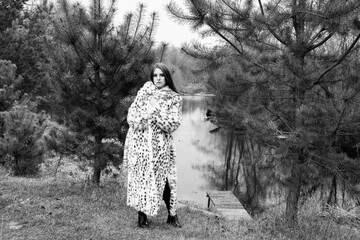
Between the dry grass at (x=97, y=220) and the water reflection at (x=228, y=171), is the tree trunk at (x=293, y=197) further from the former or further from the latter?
the water reflection at (x=228, y=171)

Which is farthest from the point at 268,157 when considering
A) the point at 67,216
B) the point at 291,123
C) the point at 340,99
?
the point at 67,216

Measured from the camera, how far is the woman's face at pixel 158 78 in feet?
13.0

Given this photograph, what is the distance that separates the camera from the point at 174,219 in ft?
14.0

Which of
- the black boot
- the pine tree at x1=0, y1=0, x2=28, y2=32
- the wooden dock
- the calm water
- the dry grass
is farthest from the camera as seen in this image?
the pine tree at x1=0, y1=0, x2=28, y2=32

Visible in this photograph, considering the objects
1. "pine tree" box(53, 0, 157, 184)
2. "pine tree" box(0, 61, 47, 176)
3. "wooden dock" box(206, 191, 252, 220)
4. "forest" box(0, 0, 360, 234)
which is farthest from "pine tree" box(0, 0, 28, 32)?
"wooden dock" box(206, 191, 252, 220)

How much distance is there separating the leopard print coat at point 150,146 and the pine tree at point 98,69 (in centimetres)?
129

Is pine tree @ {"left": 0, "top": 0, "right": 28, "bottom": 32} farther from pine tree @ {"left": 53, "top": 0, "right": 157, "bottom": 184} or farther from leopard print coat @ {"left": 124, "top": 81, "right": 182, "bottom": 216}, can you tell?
leopard print coat @ {"left": 124, "top": 81, "right": 182, "bottom": 216}

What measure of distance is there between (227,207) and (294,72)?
369 centimetres

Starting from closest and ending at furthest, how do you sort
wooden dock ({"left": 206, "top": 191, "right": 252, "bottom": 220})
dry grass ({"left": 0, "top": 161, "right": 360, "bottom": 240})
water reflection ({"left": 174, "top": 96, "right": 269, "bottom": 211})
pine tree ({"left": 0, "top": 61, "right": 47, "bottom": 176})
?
dry grass ({"left": 0, "top": 161, "right": 360, "bottom": 240}), wooden dock ({"left": 206, "top": 191, "right": 252, "bottom": 220}), pine tree ({"left": 0, "top": 61, "right": 47, "bottom": 176}), water reflection ({"left": 174, "top": 96, "right": 269, "bottom": 211})

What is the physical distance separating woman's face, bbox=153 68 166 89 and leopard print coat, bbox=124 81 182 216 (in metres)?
0.06

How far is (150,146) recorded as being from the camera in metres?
3.88

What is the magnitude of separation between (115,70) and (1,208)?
2423mm

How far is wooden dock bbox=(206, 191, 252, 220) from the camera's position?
6.32 m

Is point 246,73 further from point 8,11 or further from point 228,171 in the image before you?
point 8,11
